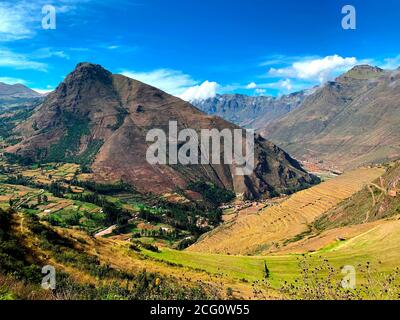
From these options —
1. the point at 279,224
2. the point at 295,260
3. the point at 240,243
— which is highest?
the point at 295,260

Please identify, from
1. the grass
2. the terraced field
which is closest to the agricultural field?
the grass

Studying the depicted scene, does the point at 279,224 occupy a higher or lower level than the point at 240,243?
higher

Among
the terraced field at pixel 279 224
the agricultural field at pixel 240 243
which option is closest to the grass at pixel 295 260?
the agricultural field at pixel 240 243

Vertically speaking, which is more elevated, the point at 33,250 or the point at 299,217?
the point at 33,250

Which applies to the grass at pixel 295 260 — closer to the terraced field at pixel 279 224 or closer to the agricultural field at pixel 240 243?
the agricultural field at pixel 240 243

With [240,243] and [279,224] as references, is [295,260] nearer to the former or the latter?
[240,243]

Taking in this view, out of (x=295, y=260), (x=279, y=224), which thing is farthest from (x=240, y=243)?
(x=295, y=260)
